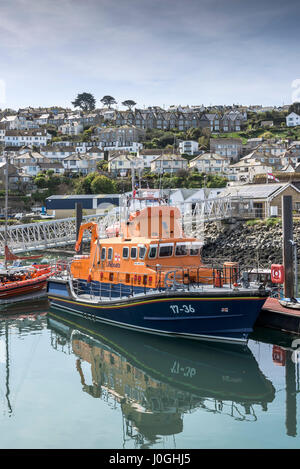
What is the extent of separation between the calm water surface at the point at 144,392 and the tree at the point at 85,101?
148012 mm

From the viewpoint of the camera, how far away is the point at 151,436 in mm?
9609

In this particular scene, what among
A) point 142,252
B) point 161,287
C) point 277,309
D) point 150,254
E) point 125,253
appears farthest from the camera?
point 125,253

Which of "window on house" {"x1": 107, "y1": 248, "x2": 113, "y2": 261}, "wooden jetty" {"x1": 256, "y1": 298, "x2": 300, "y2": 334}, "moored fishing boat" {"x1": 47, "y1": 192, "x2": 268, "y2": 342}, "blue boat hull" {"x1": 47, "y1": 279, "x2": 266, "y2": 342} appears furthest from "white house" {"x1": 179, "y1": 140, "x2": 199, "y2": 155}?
"blue boat hull" {"x1": 47, "y1": 279, "x2": 266, "y2": 342}

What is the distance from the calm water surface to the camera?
9.47 m

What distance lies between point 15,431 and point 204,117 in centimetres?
11869

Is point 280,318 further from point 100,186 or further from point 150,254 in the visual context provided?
point 100,186

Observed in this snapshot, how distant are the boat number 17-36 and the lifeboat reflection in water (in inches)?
47.2

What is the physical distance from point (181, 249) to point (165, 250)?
0.67m

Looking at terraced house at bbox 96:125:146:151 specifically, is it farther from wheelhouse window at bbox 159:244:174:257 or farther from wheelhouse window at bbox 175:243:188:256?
wheelhouse window at bbox 159:244:174:257

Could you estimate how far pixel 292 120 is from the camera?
11900cm

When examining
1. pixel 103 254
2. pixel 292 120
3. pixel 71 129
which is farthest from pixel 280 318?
pixel 71 129

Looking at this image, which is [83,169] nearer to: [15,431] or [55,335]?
[55,335]

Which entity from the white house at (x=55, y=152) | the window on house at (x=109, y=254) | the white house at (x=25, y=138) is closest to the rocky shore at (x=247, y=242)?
the window on house at (x=109, y=254)

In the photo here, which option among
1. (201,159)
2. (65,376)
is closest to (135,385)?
(65,376)
